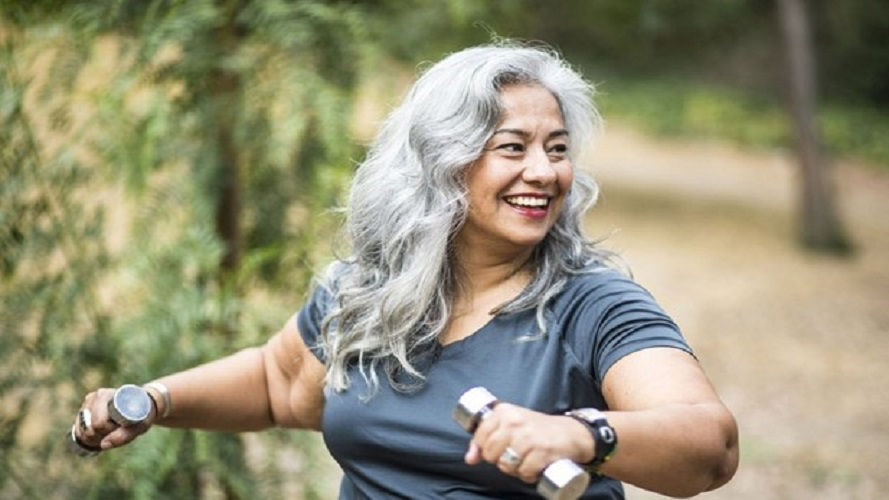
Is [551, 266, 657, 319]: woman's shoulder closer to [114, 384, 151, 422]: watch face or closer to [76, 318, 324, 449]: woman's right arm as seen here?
[76, 318, 324, 449]: woman's right arm

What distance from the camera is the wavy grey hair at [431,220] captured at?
2.17 m

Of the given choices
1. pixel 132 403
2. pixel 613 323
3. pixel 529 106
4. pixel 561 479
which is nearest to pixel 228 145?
pixel 132 403

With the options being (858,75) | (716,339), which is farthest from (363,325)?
(858,75)

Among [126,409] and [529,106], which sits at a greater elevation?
[529,106]

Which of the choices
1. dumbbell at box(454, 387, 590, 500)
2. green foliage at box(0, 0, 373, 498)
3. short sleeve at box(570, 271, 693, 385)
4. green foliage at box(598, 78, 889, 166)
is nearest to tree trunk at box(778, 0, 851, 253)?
green foliage at box(598, 78, 889, 166)

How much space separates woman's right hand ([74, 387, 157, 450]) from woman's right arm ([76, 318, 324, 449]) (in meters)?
0.12

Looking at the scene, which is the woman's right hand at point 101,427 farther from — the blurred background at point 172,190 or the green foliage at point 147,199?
the green foliage at point 147,199

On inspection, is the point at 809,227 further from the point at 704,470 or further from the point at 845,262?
the point at 704,470

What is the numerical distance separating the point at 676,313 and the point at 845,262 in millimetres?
3543

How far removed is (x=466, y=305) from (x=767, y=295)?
31.8 ft

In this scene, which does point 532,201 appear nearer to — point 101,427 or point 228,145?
point 101,427

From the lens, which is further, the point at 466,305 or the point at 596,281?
the point at 466,305

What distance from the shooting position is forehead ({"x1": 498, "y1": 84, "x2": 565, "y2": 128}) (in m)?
2.17

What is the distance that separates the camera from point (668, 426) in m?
1.71
